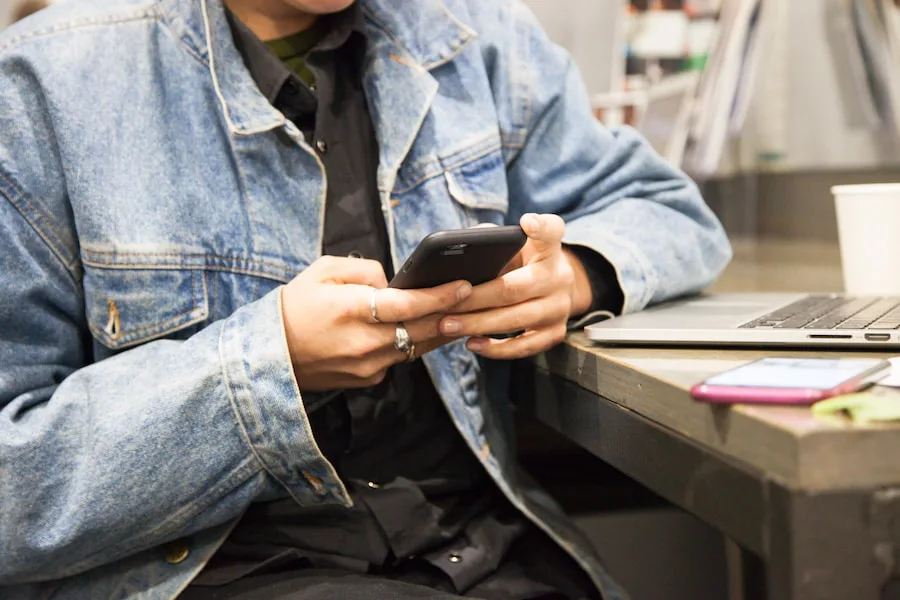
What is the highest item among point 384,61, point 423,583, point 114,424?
point 384,61

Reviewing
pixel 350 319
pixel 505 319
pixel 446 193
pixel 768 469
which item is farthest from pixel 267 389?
pixel 768 469

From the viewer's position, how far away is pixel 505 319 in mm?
747

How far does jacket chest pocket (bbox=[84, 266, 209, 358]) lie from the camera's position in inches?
31.9

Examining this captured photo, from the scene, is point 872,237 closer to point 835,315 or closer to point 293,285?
point 835,315

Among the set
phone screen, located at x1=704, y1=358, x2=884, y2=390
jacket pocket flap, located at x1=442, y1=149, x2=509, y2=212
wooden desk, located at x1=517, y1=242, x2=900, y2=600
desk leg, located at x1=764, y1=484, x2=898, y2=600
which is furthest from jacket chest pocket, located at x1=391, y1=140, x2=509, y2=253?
desk leg, located at x1=764, y1=484, x2=898, y2=600

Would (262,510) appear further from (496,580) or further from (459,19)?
(459,19)

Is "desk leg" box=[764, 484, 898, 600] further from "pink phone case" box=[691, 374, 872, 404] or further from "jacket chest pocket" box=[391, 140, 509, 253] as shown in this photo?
"jacket chest pocket" box=[391, 140, 509, 253]

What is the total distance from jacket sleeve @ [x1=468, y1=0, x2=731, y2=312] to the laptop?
0.41 feet

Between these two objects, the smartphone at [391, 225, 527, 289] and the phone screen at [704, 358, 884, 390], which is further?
the smartphone at [391, 225, 527, 289]

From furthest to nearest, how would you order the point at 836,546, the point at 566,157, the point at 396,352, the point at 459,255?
the point at 566,157 < the point at 396,352 < the point at 459,255 < the point at 836,546

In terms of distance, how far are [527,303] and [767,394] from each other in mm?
298

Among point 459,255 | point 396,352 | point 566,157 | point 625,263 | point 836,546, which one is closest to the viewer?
point 836,546

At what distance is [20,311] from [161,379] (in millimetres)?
146

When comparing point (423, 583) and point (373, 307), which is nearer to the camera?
point (373, 307)
